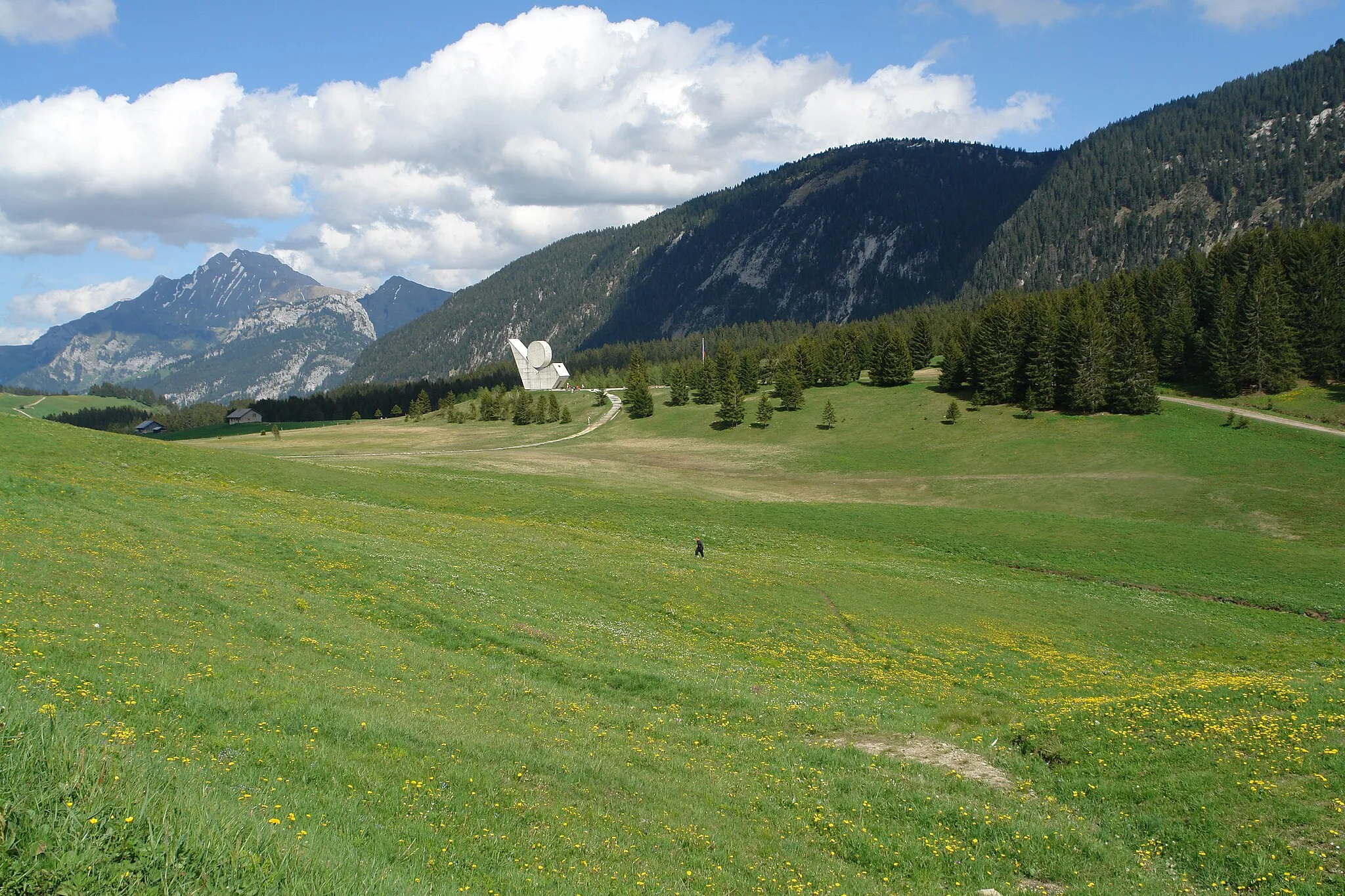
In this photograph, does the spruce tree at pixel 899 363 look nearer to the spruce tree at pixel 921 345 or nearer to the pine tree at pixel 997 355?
the spruce tree at pixel 921 345

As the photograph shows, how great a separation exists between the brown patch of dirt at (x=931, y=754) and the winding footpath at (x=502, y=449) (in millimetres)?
70072

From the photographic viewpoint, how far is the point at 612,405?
155750mm

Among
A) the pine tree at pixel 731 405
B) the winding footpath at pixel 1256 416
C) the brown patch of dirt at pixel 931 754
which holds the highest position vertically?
the pine tree at pixel 731 405

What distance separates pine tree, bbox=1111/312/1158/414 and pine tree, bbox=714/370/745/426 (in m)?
52.4

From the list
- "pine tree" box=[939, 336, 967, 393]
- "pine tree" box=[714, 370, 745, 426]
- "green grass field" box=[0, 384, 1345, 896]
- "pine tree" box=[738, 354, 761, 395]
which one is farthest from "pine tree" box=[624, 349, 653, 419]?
"green grass field" box=[0, 384, 1345, 896]

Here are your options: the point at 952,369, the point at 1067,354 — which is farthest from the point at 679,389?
the point at 1067,354

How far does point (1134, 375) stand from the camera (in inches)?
3556

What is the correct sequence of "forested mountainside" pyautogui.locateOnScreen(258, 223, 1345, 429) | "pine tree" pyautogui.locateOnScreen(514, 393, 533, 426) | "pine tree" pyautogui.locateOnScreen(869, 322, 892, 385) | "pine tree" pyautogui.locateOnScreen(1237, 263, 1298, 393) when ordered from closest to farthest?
"pine tree" pyautogui.locateOnScreen(1237, 263, 1298, 393) < "forested mountainside" pyautogui.locateOnScreen(258, 223, 1345, 429) < "pine tree" pyautogui.locateOnScreen(869, 322, 892, 385) < "pine tree" pyautogui.locateOnScreen(514, 393, 533, 426)

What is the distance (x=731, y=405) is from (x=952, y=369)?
117 feet

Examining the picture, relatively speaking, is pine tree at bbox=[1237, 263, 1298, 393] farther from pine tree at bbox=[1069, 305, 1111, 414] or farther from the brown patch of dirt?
the brown patch of dirt

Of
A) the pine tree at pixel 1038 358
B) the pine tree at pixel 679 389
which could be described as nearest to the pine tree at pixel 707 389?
the pine tree at pixel 679 389

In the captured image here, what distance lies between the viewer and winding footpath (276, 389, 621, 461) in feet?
292

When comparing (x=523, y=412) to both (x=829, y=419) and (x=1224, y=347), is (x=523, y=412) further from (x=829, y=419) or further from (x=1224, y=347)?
(x=1224, y=347)

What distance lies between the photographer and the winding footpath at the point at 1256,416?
252ft
